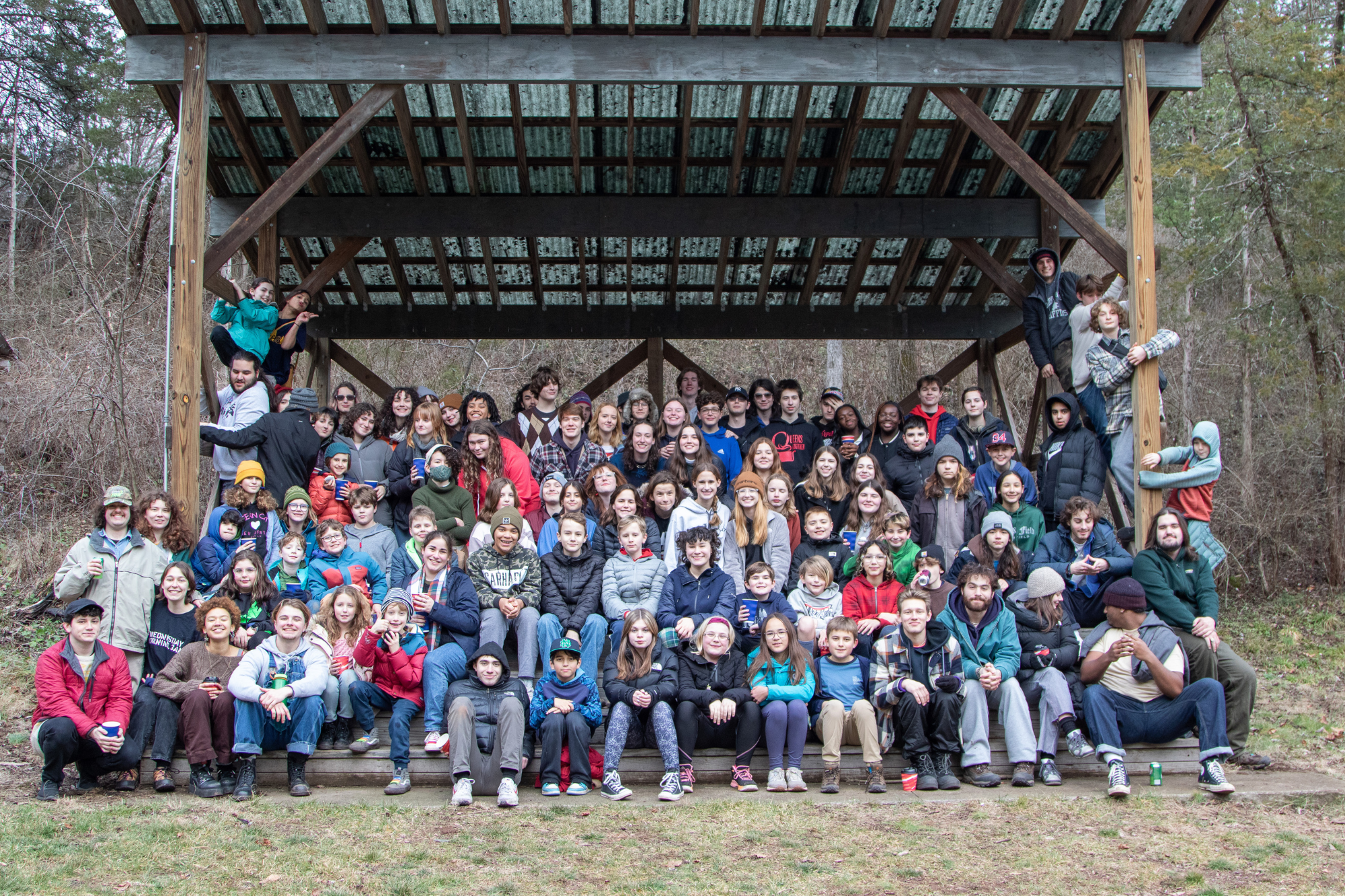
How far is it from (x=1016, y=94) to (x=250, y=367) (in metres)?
6.86

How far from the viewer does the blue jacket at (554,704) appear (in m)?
6.92

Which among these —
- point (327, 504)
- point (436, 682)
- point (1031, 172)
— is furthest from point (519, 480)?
point (1031, 172)

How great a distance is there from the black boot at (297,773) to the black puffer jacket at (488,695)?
879 millimetres

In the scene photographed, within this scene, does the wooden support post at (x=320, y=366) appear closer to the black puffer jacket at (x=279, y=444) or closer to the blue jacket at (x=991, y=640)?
the black puffer jacket at (x=279, y=444)

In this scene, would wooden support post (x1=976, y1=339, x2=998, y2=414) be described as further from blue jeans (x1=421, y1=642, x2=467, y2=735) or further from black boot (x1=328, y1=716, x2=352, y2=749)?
black boot (x1=328, y1=716, x2=352, y2=749)

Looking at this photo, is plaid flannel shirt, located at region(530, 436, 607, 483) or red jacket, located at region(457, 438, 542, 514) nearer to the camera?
red jacket, located at region(457, 438, 542, 514)

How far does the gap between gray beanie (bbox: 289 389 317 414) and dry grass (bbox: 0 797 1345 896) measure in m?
3.97

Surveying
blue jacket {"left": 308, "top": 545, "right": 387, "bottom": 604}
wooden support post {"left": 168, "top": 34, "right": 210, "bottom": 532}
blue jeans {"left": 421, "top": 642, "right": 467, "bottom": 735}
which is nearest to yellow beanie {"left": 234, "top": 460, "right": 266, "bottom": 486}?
wooden support post {"left": 168, "top": 34, "right": 210, "bottom": 532}

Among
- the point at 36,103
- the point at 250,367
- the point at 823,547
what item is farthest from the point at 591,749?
the point at 36,103

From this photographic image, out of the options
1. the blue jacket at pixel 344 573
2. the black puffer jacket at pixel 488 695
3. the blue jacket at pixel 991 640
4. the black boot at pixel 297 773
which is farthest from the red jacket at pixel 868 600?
the black boot at pixel 297 773

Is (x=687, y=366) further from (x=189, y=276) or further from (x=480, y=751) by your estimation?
(x=480, y=751)

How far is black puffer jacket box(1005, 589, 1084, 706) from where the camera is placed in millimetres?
7367

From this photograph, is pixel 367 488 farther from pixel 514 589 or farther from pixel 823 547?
pixel 823 547

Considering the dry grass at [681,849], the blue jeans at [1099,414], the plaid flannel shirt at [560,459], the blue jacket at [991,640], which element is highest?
the blue jeans at [1099,414]
